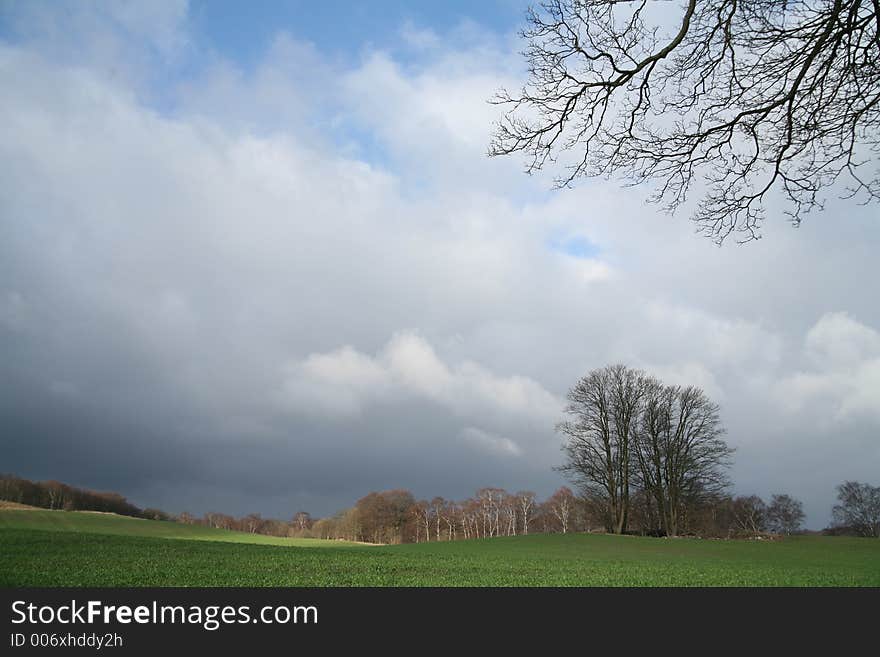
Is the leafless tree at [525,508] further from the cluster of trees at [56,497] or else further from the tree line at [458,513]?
the cluster of trees at [56,497]

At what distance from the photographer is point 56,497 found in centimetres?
8881

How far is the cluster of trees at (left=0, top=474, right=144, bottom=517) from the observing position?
8531 cm

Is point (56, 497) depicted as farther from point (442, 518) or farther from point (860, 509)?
point (860, 509)

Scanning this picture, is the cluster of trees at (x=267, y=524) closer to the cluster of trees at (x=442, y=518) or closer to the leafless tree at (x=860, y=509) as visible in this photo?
the cluster of trees at (x=442, y=518)

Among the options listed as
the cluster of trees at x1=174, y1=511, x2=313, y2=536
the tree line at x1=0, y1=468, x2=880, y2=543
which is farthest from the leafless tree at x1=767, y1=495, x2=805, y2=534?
the cluster of trees at x1=174, y1=511, x2=313, y2=536

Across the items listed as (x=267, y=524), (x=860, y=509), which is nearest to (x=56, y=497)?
(x=267, y=524)

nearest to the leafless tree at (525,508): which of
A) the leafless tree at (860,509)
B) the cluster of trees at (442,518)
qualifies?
the cluster of trees at (442,518)

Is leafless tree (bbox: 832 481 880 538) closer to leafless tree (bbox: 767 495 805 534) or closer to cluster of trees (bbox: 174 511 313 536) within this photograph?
leafless tree (bbox: 767 495 805 534)

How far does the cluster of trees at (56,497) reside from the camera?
8531 centimetres

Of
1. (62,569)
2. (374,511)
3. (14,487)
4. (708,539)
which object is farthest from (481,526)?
(62,569)

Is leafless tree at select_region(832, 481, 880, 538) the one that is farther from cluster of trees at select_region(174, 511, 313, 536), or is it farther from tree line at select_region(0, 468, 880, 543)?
cluster of trees at select_region(174, 511, 313, 536)

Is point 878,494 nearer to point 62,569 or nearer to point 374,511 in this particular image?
point 374,511
